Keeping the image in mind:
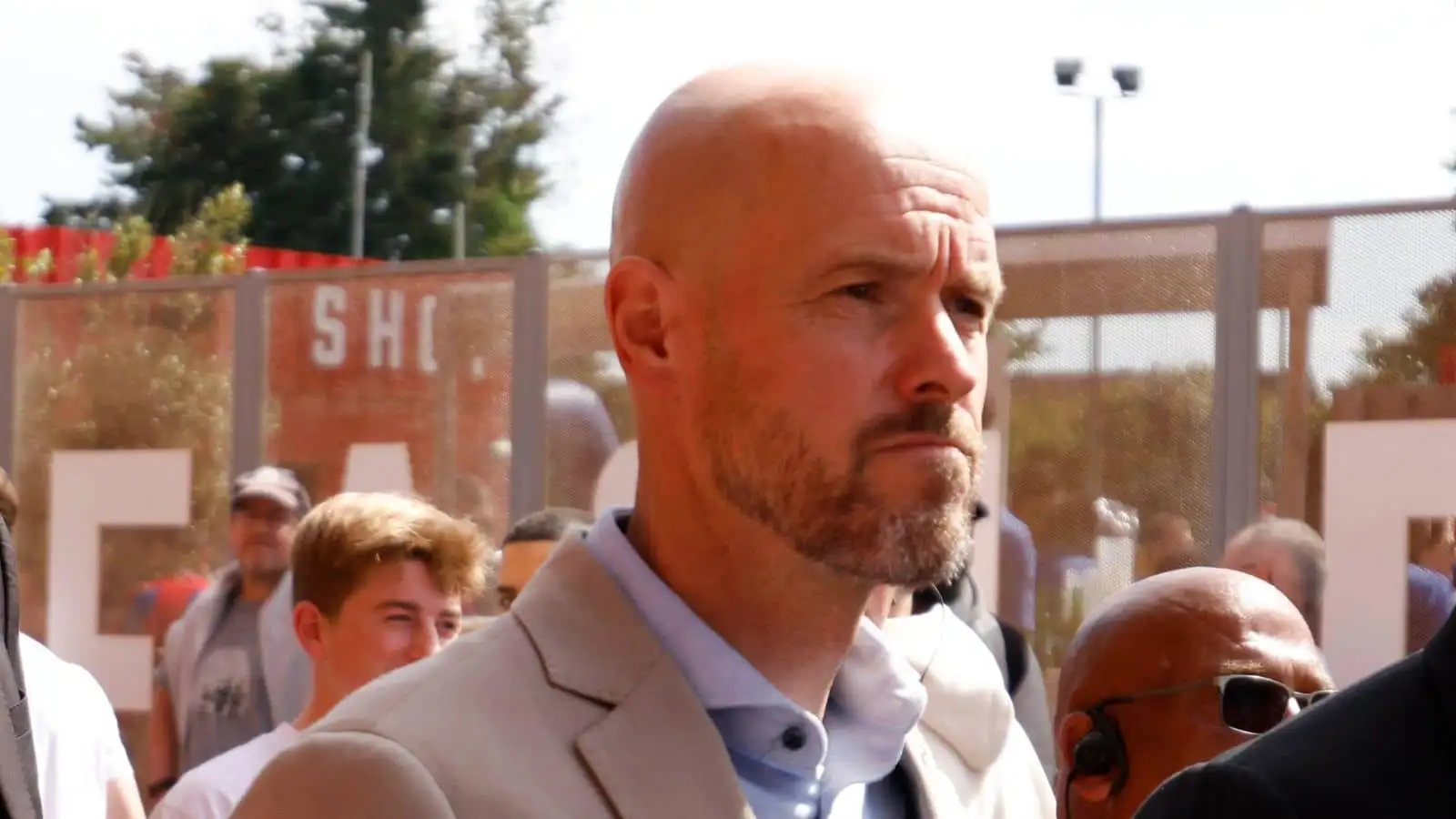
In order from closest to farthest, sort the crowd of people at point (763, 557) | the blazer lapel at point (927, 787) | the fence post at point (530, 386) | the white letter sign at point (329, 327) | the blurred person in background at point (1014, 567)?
1. the crowd of people at point (763, 557)
2. the blazer lapel at point (927, 787)
3. the blurred person in background at point (1014, 567)
4. the fence post at point (530, 386)
5. the white letter sign at point (329, 327)

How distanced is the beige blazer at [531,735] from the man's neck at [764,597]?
0.07m

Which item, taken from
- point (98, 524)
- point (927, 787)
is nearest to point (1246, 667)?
point (927, 787)

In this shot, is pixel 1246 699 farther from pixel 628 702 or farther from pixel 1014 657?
pixel 1014 657

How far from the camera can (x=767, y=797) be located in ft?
6.13

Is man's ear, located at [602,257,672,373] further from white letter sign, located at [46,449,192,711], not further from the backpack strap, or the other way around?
white letter sign, located at [46,449,192,711]

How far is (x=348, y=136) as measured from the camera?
5416cm

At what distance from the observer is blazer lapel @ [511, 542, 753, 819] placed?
1.76m

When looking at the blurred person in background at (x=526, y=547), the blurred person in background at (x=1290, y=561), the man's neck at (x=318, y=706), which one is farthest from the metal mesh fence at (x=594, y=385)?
the man's neck at (x=318, y=706)

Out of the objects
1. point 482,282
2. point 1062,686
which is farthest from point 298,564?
point 482,282

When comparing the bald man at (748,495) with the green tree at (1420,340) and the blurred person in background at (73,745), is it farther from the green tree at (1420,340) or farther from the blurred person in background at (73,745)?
the green tree at (1420,340)

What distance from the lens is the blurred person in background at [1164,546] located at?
623 cm

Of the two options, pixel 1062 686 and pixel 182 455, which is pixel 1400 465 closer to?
pixel 1062 686

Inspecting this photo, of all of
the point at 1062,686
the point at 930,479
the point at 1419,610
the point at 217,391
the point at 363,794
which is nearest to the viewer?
the point at 363,794

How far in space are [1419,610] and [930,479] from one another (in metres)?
4.41
